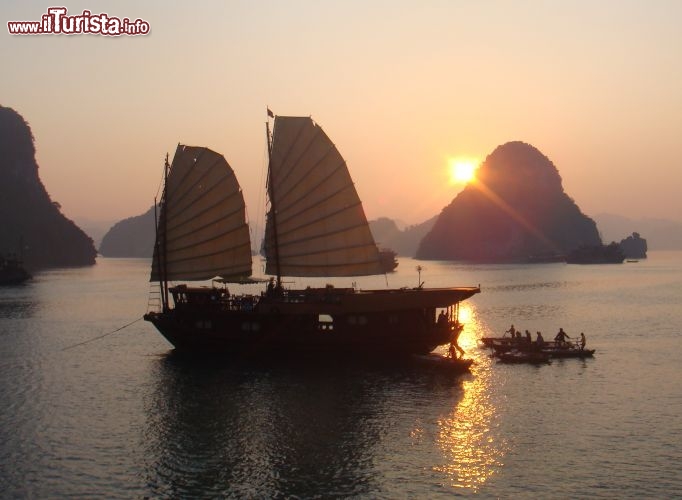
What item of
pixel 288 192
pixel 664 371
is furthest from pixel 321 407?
pixel 664 371

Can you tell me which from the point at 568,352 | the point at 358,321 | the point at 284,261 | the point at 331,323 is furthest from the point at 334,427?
the point at 568,352

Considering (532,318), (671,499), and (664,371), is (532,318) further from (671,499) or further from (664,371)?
(671,499)

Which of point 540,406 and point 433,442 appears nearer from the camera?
point 433,442

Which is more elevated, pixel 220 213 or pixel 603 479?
pixel 220 213

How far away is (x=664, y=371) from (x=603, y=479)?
19494mm

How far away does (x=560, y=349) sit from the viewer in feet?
142

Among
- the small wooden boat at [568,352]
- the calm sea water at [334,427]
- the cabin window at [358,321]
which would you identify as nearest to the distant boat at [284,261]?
the cabin window at [358,321]

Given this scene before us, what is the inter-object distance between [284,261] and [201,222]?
19.0ft

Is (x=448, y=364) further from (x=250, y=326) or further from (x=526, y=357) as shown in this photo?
(x=250, y=326)

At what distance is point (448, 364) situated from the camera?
1511 inches

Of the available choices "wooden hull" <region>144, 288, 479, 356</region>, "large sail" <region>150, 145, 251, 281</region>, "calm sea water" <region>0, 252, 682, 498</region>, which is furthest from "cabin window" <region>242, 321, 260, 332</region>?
"large sail" <region>150, 145, 251, 281</region>

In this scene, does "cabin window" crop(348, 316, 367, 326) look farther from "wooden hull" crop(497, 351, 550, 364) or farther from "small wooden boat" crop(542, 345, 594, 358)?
"small wooden boat" crop(542, 345, 594, 358)

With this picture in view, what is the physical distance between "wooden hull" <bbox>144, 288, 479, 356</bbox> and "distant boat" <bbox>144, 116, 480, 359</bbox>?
0.19 ft

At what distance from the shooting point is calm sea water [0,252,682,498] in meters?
21.7
